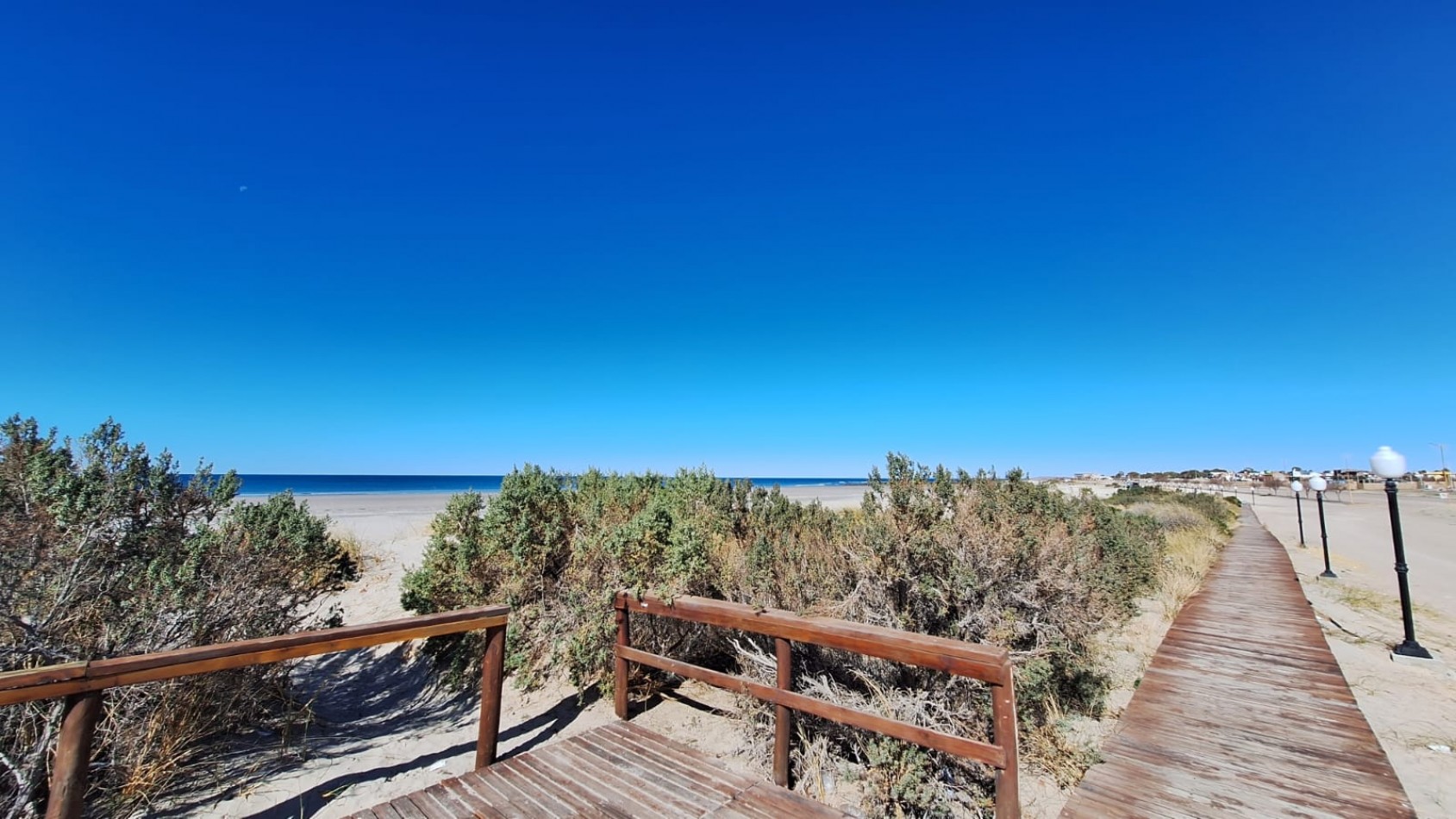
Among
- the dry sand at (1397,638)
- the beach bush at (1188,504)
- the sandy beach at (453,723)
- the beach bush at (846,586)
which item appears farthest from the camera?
the beach bush at (1188,504)

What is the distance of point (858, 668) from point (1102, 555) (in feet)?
23.0

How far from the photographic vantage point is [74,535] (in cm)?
372

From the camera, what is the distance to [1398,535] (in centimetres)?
796

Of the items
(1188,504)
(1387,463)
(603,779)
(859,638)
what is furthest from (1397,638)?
(1188,504)

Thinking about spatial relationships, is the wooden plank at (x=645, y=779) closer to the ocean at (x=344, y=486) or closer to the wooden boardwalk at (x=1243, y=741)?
the wooden boardwalk at (x=1243, y=741)

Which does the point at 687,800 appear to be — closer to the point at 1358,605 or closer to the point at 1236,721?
the point at 1236,721

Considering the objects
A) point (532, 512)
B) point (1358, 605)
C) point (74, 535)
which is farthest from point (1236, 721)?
point (1358, 605)

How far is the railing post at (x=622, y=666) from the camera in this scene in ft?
14.6

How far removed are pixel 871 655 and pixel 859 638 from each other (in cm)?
16

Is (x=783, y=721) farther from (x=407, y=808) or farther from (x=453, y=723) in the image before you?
(x=453, y=723)

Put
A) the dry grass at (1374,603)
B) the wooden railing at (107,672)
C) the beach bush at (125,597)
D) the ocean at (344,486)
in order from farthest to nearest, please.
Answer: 1. the ocean at (344,486)
2. the dry grass at (1374,603)
3. the beach bush at (125,597)
4. the wooden railing at (107,672)

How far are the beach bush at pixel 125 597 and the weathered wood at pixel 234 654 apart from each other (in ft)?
3.86

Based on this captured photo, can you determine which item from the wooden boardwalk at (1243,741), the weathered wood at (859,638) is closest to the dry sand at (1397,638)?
the wooden boardwalk at (1243,741)

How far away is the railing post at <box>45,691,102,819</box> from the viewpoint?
2.40 m
